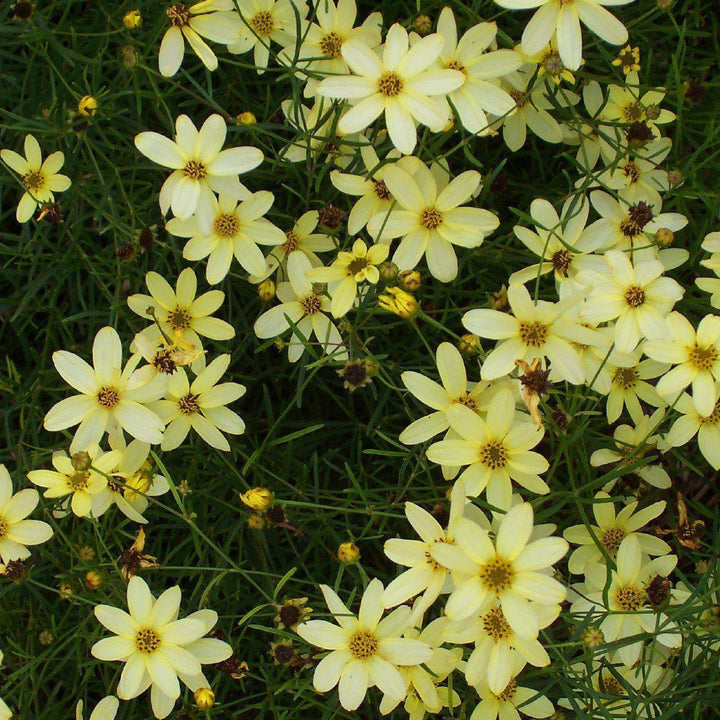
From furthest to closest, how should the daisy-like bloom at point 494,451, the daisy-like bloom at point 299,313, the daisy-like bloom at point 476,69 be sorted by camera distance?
the daisy-like bloom at point 299,313 < the daisy-like bloom at point 476,69 < the daisy-like bloom at point 494,451

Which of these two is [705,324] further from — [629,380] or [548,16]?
[548,16]

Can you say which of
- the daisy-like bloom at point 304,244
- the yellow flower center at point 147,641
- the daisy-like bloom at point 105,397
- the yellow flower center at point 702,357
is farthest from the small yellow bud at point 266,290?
the yellow flower center at point 702,357

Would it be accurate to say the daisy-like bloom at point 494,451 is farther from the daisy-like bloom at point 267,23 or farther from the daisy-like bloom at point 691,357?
the daisy-like bloom at point 267,23

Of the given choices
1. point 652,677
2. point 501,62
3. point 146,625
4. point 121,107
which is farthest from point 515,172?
point 146,625


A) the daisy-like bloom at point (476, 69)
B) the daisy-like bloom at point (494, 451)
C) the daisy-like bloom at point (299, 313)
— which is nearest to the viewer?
the daisy-like bloom at point (494, 451)

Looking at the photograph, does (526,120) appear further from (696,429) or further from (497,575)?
→ (497,575)

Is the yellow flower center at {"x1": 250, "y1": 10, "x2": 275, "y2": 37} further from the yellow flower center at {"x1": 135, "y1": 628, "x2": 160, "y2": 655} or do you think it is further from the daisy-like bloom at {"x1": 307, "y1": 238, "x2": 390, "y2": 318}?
the yellow flower center at {"x1": 135, "y1": 628, "x2": 160, "y2": 655}

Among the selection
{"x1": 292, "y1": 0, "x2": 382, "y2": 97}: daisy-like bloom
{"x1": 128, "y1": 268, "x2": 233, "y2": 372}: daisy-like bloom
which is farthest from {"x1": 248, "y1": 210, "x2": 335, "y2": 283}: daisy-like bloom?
{"x1": 292, "y1": 0, "x2": 382, "y2": 97}: daisy-like bloom
